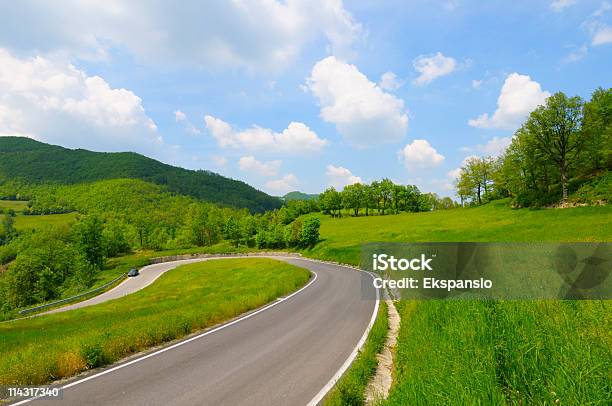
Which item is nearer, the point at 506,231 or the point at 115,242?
the point at 506,231

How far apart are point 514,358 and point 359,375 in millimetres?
3742

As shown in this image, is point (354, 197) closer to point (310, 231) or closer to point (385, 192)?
point (385, 192)

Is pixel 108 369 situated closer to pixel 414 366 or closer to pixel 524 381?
pixel 414 366

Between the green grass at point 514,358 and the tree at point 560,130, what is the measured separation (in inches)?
1884

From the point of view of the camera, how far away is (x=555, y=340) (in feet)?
17.7

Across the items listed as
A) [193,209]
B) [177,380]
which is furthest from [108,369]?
[193,209]

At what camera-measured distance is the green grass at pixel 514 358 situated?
4.02 metres

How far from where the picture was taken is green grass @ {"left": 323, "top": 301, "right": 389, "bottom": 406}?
6.42 meters

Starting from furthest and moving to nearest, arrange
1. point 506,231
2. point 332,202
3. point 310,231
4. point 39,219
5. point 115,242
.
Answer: point 39,219 < point 332,202 < point 115,242 < point 310,231 < point 506,231

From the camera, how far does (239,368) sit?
902 centimetres

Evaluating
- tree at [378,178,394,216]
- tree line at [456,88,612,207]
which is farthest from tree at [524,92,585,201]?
tree at [378,178,394,216]

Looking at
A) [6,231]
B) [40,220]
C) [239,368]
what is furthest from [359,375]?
[40,220]

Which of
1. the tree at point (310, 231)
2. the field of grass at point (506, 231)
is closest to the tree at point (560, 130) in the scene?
the field of grass at point (506, 231)

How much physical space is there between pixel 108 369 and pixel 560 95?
60.0 metres
